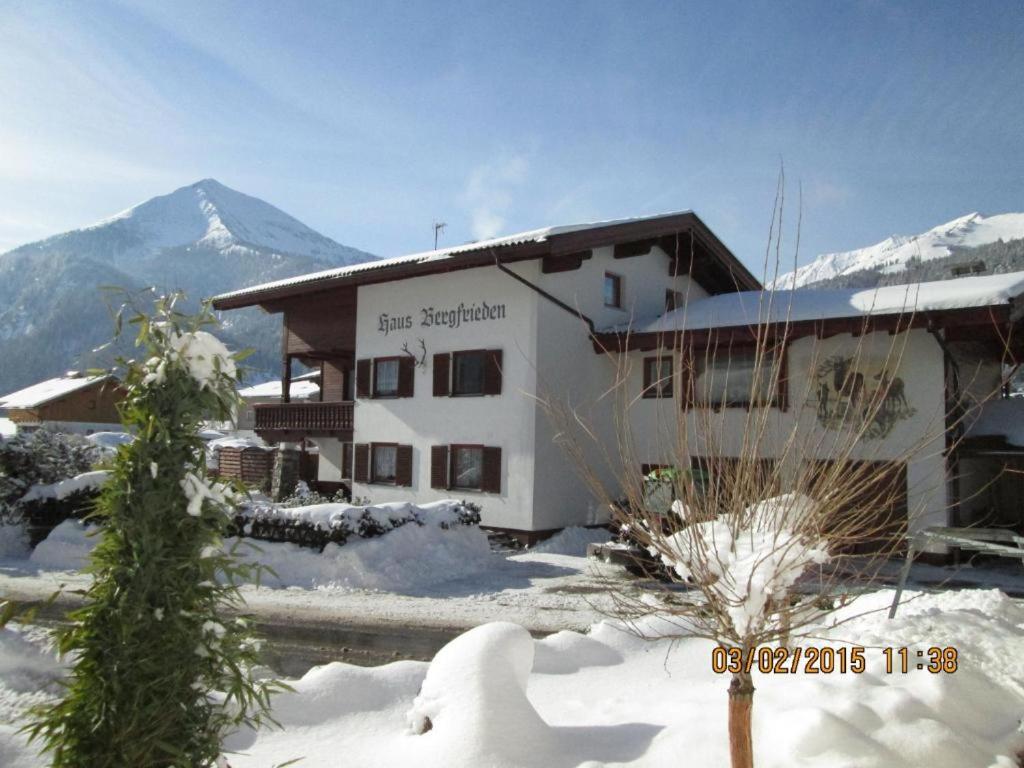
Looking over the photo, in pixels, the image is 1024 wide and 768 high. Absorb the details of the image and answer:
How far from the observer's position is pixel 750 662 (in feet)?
11.3

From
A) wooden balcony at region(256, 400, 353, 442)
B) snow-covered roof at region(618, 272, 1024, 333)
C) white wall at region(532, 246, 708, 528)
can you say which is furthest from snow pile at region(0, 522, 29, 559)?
snow-covered roof at region(618, 272, 1024, 333)

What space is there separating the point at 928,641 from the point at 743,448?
3052 millimetres

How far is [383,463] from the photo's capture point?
790 inches

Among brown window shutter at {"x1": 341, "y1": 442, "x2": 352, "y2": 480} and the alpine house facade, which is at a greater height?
the alpine house facade

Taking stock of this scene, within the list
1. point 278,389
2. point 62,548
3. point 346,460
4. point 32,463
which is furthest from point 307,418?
point 278,389

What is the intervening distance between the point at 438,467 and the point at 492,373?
2.79 m

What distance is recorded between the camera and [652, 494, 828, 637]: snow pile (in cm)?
328

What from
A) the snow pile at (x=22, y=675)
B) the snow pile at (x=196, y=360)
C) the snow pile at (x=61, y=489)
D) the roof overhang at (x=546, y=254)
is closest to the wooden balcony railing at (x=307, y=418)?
the roof overhang at (x=546, y=254)

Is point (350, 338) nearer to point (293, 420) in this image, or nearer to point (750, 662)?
point (293, 420)

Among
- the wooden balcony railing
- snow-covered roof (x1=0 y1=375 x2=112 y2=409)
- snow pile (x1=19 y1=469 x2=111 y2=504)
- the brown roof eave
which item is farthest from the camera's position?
snow-covered roof (x1=0 y1=375 x2=112 y2=409)

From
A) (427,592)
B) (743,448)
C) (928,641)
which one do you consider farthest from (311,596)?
(743,448)

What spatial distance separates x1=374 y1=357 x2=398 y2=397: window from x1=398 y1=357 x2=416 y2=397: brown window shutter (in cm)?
39

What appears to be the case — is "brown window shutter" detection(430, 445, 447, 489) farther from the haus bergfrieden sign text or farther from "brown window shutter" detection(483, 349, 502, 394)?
the haus bergfrieden sign text
